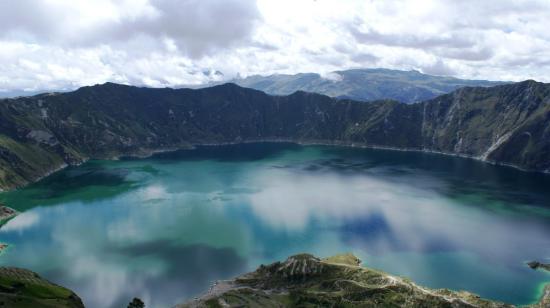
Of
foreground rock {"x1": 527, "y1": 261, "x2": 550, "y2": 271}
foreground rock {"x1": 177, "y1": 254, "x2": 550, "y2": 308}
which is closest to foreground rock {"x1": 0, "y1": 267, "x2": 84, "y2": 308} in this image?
foreground rock {"x1": 177, "y1": 254, "x2": 550, "y2": 308}

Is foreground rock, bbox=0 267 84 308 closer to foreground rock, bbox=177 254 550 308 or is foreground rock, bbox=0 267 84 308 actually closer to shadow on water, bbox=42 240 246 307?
shadow on water, bbox=42 240 246 307

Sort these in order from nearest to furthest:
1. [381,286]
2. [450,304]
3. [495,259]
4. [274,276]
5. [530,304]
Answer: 1. [450,304]
2. [381,286]
3. [530,304]
4. [274,276]
5. [495,259]

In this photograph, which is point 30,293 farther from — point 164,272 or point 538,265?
point 538,265

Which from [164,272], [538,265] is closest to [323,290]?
[164,272]

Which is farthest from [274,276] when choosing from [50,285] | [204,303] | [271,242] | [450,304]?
[50,285]

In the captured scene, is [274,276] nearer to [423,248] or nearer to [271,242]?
[271,242]

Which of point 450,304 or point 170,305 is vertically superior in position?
point 450,304

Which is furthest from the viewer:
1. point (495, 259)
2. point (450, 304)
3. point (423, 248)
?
point (423, 248)
